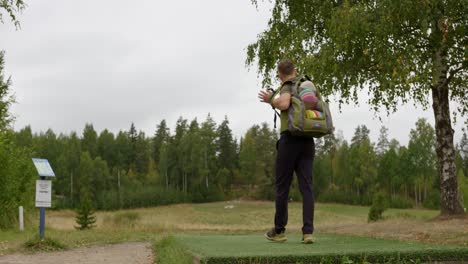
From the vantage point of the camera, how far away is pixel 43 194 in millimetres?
11594

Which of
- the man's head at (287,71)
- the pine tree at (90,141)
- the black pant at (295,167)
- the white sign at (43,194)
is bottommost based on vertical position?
the white sign at (43,194)

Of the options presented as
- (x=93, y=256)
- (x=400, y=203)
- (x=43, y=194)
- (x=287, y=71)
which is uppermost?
(x=287, y=71)

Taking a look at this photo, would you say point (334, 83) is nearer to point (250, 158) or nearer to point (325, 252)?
point (325, 252)

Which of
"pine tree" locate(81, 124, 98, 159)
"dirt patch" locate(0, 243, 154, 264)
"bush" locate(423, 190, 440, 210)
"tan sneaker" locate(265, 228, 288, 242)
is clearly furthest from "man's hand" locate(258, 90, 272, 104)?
"pine tree" locate(81, 124, 98, 159)

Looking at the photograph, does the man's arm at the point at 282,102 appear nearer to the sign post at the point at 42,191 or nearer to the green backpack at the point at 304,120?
the green backpack at the point at 304,120

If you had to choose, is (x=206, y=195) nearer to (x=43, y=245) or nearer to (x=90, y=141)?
(x=90, y=141)

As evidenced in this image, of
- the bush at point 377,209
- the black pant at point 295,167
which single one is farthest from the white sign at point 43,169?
the bush at point 377,209

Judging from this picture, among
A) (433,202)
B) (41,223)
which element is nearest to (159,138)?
(433,202)

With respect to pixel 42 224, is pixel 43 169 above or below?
above

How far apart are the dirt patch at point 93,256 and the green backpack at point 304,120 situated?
363 centimetres

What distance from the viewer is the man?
21.9ft

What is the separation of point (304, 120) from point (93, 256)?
5267 millimetres

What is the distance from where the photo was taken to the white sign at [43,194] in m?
11.5

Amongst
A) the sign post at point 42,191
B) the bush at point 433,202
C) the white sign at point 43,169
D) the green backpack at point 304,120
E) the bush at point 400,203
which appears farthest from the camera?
the bush at point 400,203
